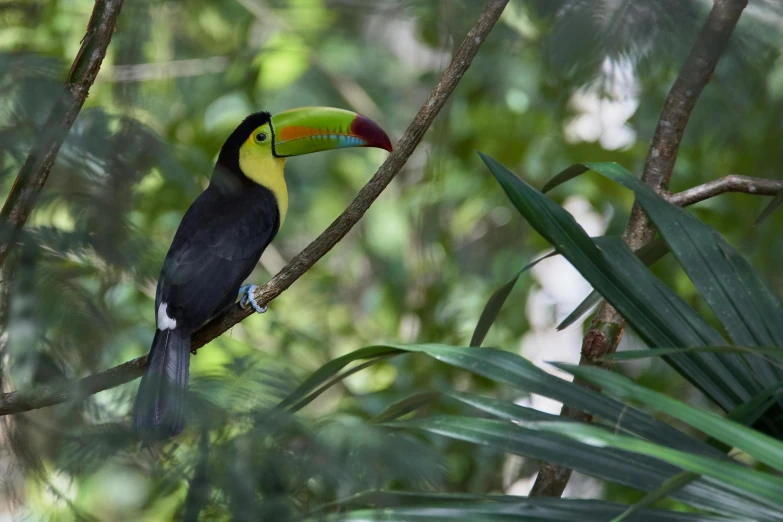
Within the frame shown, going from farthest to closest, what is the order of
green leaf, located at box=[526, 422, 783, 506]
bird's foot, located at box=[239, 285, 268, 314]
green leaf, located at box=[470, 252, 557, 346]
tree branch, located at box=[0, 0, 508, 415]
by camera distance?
bird's foot, located at box=[239, 285, 268, 314] < tree branch, located at box=[0, 0, 508, 415] < green leaf, located at box=[470, 252, 557, 346] < green leaf, located at box=[526, 422, 783, 506]

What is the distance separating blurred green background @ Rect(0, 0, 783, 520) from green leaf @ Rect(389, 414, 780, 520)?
8 centimetres

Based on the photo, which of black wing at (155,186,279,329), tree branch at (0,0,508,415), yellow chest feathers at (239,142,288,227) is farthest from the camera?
yellow chest feathers at (239,142,288,227)

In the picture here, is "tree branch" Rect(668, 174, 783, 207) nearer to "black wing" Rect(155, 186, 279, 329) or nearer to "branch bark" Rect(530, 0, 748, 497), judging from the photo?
"branch bark" Rect(530, 0, 748, 497)

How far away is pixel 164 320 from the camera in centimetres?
219

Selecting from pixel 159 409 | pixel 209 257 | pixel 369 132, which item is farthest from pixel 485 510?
pixel 369 132

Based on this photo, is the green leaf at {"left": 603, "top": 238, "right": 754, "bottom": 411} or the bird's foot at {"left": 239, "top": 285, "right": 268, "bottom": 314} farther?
Result: the bird's foot at {"left": 239, "top": 285, "right": 268, "bottom": 314}

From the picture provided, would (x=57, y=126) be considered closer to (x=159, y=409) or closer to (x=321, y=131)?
(x=159, y=409)

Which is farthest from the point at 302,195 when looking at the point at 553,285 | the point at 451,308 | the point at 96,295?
the point at 96,295

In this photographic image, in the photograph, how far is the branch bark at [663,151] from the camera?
56.3 inches

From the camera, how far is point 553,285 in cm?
400

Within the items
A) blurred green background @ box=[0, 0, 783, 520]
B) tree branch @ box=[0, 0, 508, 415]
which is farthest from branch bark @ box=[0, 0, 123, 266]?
tree branch @ box=[0, 0, 508, 415]

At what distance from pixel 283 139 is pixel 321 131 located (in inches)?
6.8

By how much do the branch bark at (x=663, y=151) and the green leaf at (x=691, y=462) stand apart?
1.85 ft

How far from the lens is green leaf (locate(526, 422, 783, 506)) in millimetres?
893
